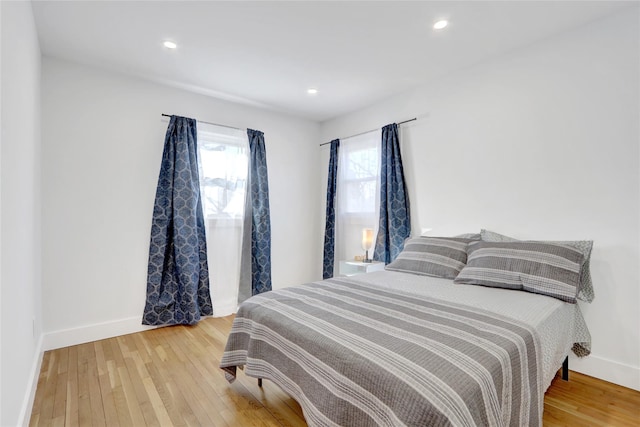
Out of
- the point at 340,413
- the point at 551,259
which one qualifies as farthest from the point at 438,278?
the point at 340,413

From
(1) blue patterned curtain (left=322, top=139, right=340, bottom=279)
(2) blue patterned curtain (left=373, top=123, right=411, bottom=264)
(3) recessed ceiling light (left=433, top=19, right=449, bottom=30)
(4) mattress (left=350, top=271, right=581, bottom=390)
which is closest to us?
(4) mattress (left=350, top=271, right=581, bottom=390)

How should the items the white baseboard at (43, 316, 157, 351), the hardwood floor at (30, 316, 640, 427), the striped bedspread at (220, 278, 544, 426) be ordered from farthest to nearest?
the white baseboard at (43, 316, 157, 351)
the hardwood floor at (30, 316, 640, 427)
the striped bedspread at (220, 278, 544, 426)

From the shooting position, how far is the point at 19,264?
1593 millimetres

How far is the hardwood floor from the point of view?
5.61 feet

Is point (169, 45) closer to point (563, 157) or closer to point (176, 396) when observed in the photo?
point (176, 396)

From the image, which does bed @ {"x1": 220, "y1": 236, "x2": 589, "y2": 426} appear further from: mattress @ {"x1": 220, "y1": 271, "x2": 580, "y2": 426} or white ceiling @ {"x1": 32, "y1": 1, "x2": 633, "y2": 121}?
white ceiling @ {"x1": 32, "y1": 1, "x2": 633, "y2": 121}

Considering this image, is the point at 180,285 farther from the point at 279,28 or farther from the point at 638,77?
the point at 638,77

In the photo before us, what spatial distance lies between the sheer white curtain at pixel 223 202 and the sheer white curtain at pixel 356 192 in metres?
1.29

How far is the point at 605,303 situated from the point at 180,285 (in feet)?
11.9

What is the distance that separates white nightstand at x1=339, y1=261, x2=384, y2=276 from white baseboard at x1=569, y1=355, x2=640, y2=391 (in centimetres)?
174

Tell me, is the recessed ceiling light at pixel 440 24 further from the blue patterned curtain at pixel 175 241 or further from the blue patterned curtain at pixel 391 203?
the blue patterned curtain at pixel 175 241

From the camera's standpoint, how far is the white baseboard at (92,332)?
8.54 feet

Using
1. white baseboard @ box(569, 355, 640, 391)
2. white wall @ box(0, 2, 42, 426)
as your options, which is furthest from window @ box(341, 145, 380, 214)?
white wall @ box(0, 2, 42, 426)

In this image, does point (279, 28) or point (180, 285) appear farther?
point (180, 285)
